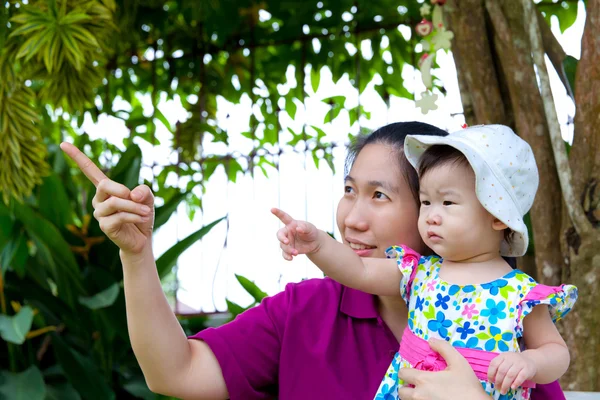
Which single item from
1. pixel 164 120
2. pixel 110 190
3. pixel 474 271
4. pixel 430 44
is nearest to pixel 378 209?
pixel 474 271

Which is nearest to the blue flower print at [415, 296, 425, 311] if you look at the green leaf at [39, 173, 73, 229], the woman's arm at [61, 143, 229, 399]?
the woman's arm at [61, 143, 229, 399]

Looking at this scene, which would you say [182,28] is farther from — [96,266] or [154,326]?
[154,326]

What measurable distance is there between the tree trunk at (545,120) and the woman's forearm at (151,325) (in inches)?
43.4

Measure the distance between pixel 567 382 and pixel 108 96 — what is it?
269 cm

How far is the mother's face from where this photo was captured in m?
1.68

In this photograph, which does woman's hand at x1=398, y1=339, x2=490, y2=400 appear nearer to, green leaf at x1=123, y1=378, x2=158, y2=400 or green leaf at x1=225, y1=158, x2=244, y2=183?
green leaf at x1=123, y1=378, x2=158, y2=400

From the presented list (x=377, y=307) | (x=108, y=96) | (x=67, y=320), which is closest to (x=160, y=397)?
(x=67, y=320)

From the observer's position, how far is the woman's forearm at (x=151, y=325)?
4.66ft

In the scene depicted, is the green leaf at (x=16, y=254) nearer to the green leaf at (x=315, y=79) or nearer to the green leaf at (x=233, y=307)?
the green leaf at (x=233, y=307)

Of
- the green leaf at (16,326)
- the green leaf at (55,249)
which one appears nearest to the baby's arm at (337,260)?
the green leaf at (16,326)

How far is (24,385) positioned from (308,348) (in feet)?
4.80

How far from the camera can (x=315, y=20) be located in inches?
144

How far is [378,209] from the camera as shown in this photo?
1688 mm

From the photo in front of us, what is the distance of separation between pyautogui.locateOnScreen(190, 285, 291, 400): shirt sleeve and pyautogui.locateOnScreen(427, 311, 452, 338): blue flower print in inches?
16.5
